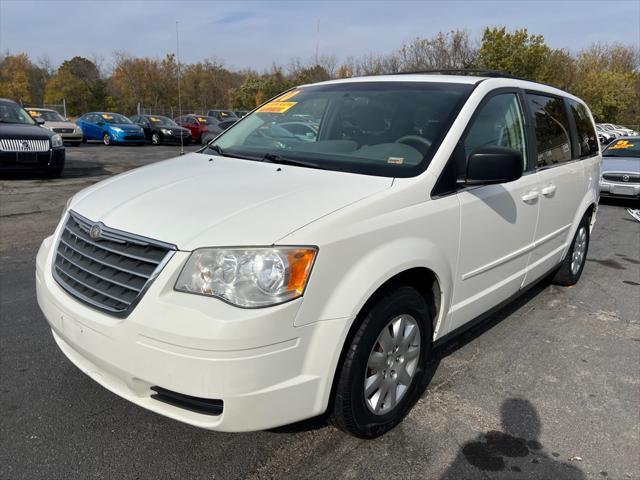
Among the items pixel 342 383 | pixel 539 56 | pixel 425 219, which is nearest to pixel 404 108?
pixel 425 219

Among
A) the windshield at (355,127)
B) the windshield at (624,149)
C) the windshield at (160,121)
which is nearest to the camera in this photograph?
the windshield at (355,127)

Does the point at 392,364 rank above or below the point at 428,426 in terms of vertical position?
above

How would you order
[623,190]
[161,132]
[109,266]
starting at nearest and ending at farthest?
[109,266]
[623,190]
[161,132]

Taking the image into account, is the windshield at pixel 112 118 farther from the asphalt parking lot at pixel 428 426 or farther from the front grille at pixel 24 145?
the asphalt parking lot at pixel 428 426

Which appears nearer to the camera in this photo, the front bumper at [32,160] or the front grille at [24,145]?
the front grille at [24,145]

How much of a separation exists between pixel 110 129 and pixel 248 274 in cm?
2229

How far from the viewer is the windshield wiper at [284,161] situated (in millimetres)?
2900

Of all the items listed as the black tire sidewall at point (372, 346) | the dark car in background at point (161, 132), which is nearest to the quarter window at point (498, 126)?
the black tire sidewall at point (372, 346)

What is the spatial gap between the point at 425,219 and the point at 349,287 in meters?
0.63

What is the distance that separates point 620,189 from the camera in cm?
1069

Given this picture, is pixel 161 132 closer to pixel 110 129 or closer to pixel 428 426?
pixel 110 129

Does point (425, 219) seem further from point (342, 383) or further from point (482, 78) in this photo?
point (482, 78)

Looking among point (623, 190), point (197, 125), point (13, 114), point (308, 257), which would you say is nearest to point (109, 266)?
point (308, 257)

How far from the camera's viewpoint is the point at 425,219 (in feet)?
8.44
